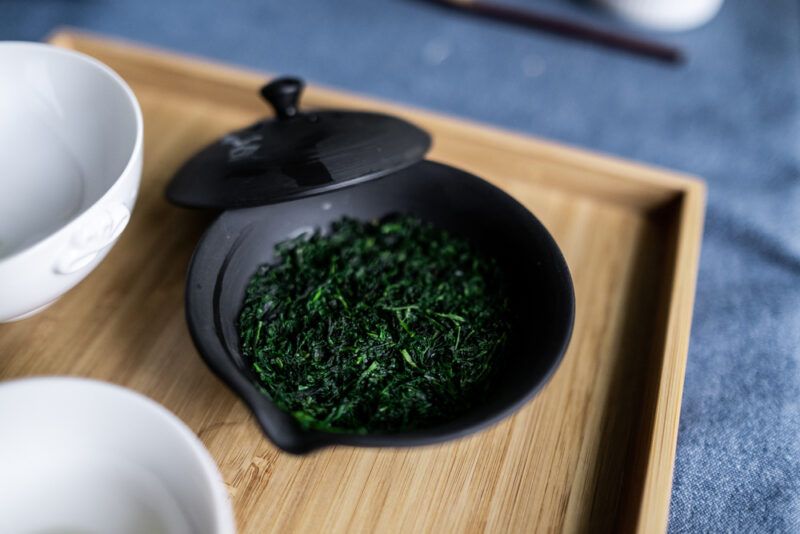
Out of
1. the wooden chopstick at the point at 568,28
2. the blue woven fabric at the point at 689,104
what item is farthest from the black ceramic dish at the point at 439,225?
the wooden chopstick at the point at 568,28

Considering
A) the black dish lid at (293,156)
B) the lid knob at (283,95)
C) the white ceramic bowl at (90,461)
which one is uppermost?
the lid knob at (283,95)

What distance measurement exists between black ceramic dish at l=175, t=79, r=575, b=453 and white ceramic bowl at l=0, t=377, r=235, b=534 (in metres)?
0.10

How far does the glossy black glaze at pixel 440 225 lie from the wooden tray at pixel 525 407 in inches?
4.3

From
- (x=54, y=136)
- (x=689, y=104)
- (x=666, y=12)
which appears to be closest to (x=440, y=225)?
(x=54, y=136)

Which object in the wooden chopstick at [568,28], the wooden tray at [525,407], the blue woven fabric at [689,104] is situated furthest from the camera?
the wooden chopstick at [568,28]

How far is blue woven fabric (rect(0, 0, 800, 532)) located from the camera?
97cm

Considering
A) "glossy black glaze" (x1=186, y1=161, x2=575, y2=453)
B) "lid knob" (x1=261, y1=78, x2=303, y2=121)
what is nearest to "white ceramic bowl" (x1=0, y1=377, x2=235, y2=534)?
"glossy black glaze" (x1=186, y1=161, x2=575, y2=453)

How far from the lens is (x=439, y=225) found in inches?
41.4

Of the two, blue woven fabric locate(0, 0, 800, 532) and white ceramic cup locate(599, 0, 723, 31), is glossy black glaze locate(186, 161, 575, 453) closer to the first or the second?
blue woven fabric locate(0, 0, 800, 532)

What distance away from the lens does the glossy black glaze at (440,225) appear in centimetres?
73

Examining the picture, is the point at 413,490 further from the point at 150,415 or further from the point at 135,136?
the point at 135,136

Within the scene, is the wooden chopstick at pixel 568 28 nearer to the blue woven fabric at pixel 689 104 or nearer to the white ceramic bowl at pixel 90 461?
the blue woven fabric at pixel 689 104

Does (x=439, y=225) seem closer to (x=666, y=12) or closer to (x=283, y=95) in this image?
(x=283, y=95)

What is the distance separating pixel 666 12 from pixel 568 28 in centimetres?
24
